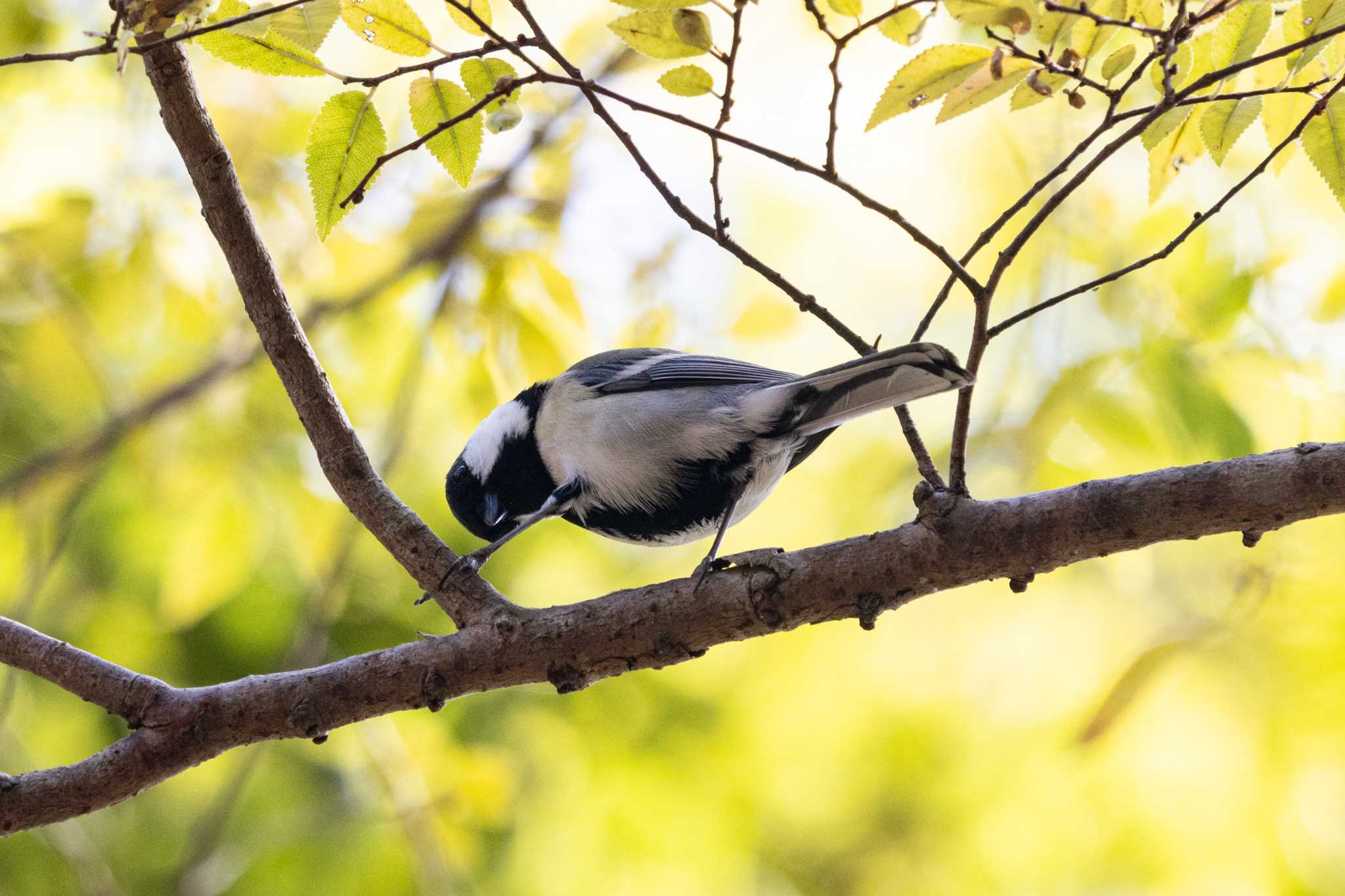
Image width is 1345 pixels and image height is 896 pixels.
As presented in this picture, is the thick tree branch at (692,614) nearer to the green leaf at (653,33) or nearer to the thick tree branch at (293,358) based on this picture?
the thick tree branch at (293,358)

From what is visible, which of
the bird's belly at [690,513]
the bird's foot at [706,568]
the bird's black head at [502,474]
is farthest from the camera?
the bird's black head at [502,474]

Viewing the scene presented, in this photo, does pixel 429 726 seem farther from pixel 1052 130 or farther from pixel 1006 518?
pixel 1052 130

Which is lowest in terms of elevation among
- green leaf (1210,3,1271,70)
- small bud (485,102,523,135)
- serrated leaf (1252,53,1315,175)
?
serrated leaf (1252,53,1315,175)

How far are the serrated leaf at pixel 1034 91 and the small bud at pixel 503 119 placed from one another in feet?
2.58

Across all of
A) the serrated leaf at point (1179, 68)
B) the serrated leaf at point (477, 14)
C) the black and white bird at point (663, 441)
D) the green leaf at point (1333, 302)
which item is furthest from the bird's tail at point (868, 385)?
the green leaf at point (1333, 302)

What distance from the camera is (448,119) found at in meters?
1.81

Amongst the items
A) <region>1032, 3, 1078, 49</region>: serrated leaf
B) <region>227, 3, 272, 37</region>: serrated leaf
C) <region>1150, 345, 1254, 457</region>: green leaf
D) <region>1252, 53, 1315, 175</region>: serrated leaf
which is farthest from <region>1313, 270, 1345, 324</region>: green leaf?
<region>227, 3, 272, 37</region>: serrated leaf

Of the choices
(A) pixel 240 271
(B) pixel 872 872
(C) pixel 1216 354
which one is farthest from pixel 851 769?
(A) pixel 240 271

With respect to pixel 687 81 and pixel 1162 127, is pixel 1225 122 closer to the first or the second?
pixel 1162 127

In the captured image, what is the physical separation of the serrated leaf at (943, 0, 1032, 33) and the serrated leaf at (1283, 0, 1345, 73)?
45 centimetres

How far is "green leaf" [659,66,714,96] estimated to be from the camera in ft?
5.42

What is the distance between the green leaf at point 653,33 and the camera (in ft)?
5.18

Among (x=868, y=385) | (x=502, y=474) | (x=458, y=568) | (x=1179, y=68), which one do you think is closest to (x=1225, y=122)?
(x=1179, y=68)

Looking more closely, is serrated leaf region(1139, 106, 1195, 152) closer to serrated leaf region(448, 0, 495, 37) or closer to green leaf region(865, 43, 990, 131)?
green leaf region(865, 43, 990, 131)
